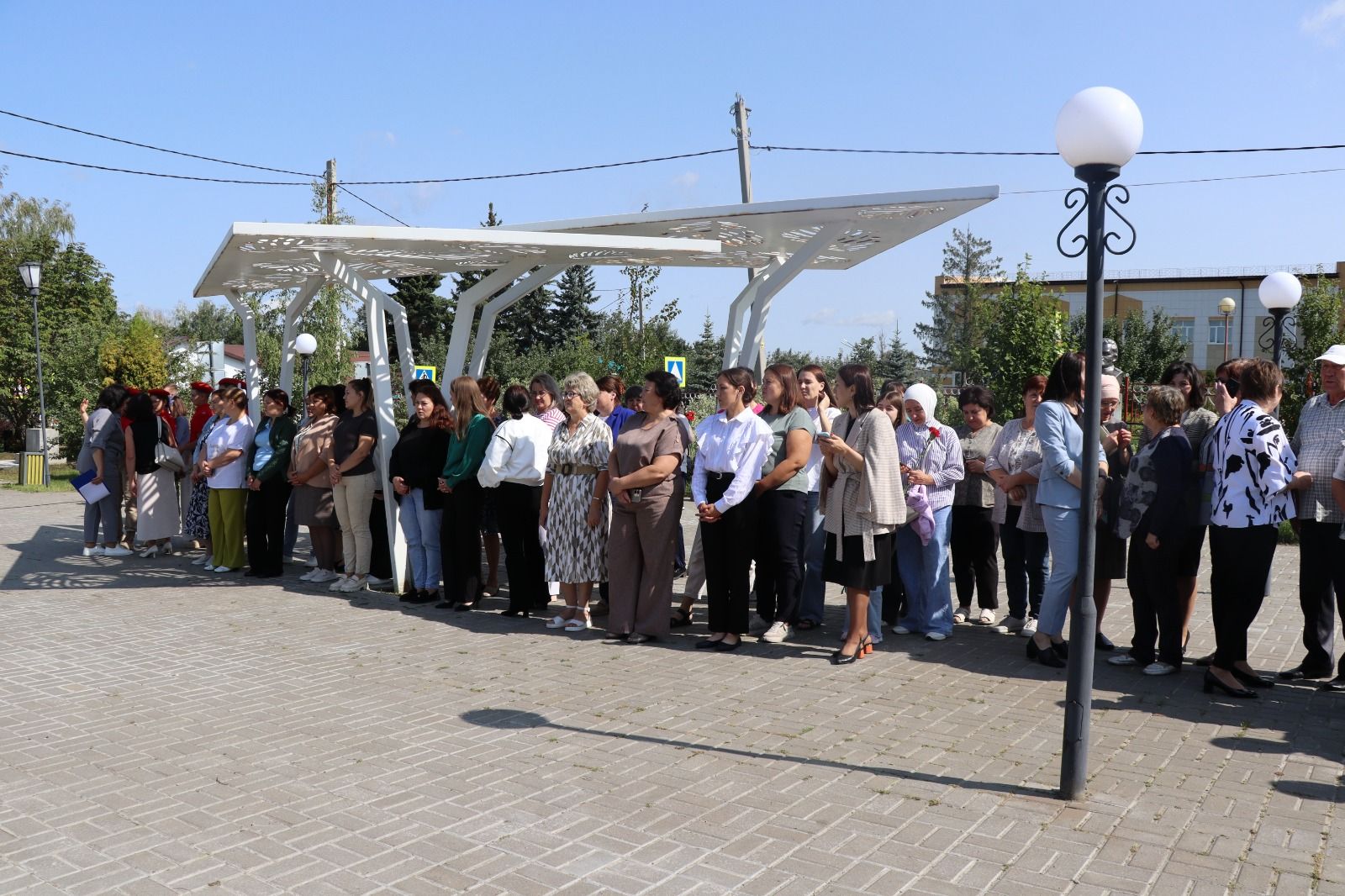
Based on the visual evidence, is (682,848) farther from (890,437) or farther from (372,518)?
(372,518)

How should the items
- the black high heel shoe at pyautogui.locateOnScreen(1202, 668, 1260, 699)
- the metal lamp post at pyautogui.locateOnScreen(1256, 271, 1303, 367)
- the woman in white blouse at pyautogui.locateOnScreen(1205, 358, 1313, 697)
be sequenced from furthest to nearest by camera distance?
the metal lamp post at pyautogui.locateOnScreen(1256, 271, 1303, 367) < the black high heel shoe at pyautogui.locateOnScreen(1202, 668, 1260, 699) < the woman in white blouse at pyautogui.locateOnScreen(1205, 358, 1313, 697)

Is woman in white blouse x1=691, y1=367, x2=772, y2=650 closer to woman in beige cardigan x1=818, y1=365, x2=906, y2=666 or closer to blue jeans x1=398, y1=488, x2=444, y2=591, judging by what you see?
woman in beige cardigan x1=818, y1=365, x2=906, y2=666

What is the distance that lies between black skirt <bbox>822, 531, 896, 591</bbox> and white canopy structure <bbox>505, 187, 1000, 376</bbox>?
3252 millimetres

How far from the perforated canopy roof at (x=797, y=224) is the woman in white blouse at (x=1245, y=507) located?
122 inches

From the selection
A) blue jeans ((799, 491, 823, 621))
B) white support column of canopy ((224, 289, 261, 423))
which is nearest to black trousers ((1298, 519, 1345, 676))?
blue jeans ((799, 491, 823, 621))

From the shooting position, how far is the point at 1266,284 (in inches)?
459

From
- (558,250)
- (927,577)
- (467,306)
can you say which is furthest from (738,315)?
(927,577)

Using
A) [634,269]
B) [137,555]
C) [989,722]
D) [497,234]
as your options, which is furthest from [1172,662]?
[634,269]

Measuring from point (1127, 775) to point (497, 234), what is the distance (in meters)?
6.80

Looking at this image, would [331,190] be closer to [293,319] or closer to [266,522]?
[293,319]

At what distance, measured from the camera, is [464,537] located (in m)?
8.93

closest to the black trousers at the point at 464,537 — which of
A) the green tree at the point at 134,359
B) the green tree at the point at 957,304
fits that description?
the green tree at the point at 134,359

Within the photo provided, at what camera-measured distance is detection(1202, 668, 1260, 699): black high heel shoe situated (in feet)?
19.8

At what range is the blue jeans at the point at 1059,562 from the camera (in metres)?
6.51
